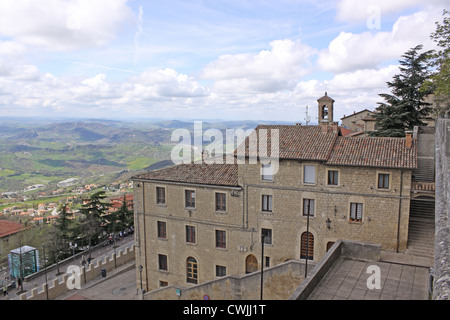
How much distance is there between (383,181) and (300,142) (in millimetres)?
5557

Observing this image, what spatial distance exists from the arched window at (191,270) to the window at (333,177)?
38.1 ft

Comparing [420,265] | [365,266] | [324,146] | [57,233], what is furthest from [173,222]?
[57,233]

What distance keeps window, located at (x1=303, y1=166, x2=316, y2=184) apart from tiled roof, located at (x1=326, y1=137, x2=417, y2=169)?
120 cm

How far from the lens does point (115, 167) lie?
14412cm

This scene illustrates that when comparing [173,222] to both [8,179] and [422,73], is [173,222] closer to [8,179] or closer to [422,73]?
[422,73]

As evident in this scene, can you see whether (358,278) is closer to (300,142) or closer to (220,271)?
(300,142)

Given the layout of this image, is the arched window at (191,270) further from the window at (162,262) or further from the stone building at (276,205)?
the window at (162,262)

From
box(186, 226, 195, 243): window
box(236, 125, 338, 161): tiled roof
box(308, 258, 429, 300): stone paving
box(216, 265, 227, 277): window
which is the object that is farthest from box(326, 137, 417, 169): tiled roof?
box(186, 226, 195, 243): window

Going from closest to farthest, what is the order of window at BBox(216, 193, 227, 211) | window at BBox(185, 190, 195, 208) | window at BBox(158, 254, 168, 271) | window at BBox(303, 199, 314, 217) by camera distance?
window at BBox(303, 199, 314, 217) → window at BBox(216, 193, 227, 211) → window at BBox(185, 190, 195, 208) → window at BBox(158, 254, 168, 271)

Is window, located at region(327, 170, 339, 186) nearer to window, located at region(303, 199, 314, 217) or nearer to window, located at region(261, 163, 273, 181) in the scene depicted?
window, located at region(303, 199, 314, 217)

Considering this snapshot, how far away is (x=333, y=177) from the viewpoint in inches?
836

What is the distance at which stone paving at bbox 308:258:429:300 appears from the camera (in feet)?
38.8

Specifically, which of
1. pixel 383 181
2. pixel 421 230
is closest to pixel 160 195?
pixel 383 181
